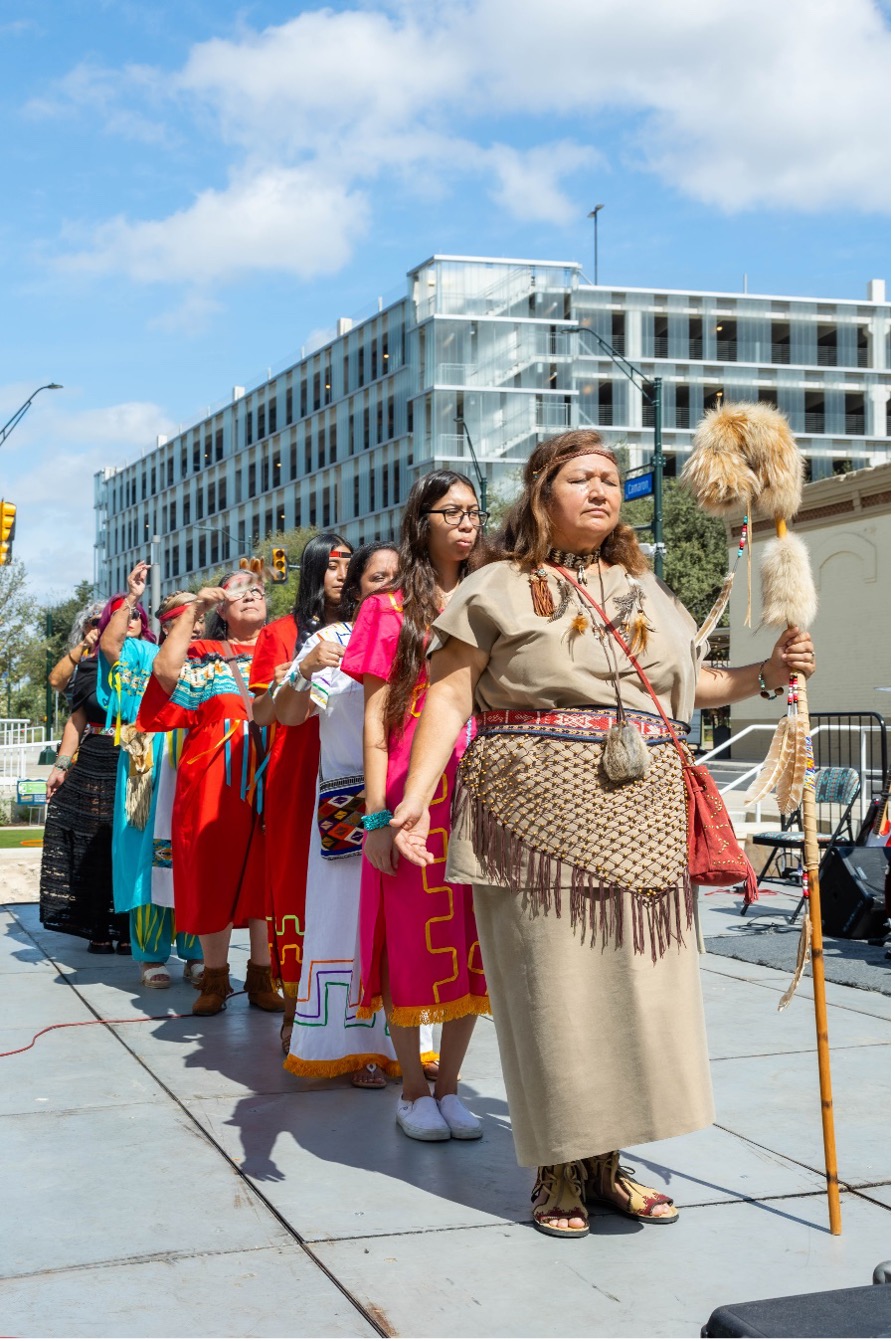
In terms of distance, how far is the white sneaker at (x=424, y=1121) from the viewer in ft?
14.0

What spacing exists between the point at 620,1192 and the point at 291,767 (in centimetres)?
226

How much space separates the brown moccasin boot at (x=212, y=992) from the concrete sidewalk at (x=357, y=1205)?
505mm

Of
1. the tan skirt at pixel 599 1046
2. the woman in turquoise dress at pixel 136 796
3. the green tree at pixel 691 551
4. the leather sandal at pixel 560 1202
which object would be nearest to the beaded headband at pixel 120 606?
the woman in turquoise dress at pixel 136 796

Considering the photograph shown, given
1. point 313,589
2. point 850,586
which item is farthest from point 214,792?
point 850,586

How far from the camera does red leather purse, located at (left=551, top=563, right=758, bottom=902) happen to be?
11.5 feet

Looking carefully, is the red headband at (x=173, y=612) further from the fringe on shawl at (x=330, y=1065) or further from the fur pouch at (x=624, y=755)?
the fur pouch at (x=624, y=755)

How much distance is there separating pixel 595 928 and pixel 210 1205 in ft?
4.19

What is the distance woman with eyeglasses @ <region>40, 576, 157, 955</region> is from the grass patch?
6.18 m

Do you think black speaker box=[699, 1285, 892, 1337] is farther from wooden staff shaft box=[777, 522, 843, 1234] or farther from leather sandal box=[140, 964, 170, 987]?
leather sandal box=[140, 964, 170, 987]

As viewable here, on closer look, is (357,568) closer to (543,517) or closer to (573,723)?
(543,517)

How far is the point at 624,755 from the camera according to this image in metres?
3.41

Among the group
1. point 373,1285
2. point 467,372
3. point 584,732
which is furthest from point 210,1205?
point 467,372

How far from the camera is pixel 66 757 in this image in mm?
8000

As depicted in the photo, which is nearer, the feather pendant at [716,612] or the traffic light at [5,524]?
the feather pendant at [716,612]
